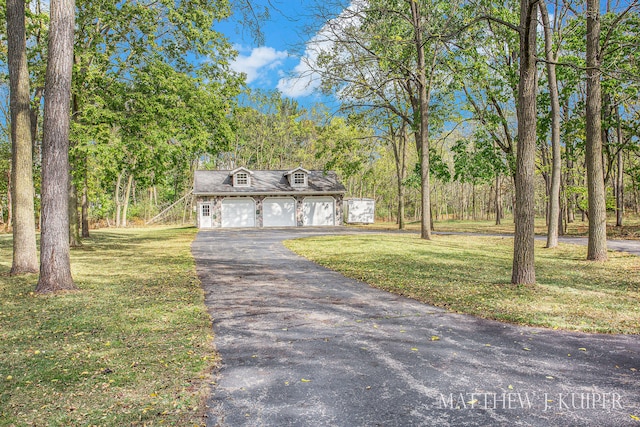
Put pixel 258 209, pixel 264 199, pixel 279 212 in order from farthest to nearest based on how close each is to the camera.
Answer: pixel 279 212 < pixel 264 199 < pixel 258 209

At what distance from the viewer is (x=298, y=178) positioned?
32625 mm

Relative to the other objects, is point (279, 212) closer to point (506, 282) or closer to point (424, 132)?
point (424, 132)

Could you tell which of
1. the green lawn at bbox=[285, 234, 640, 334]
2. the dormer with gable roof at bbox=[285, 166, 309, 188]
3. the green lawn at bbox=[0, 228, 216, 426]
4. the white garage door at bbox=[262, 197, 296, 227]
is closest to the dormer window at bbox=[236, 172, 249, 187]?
the white garage door at bbox=[262, 197, 296, 227]

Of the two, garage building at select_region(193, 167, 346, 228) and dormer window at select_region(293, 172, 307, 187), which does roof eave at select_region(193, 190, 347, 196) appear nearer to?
garage building at select_region(193, 167, 346, 228)

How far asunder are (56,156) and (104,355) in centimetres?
440

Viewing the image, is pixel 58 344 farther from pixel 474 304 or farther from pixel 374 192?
pixel 374 192

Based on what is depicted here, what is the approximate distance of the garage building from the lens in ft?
99.8

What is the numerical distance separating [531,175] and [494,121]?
420 inches

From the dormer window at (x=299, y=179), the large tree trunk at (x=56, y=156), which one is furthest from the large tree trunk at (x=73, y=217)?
the dormer window at (x=299, y=179)

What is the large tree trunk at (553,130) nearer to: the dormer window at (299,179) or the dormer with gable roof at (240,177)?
the dormer window at (299,179)

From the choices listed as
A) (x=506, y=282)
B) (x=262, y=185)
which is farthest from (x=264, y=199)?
(x=506, y=282)

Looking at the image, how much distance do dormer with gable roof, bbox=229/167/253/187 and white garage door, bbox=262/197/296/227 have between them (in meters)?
2.19

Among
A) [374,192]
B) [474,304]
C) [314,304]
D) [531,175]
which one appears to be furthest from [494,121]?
[374,192]

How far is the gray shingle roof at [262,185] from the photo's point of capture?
30.6 m
